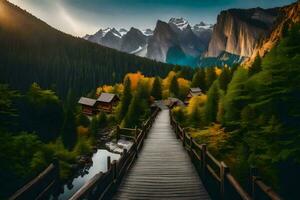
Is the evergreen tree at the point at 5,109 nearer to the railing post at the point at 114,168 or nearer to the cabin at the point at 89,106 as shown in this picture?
the railing post at the point at 114,168

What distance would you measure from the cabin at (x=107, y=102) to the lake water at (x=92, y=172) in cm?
3265

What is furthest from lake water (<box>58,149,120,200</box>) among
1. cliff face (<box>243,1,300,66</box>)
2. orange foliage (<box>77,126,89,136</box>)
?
cliff face (<box>243,1,300,66</box>)

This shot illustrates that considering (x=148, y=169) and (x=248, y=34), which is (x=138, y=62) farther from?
(x=148, y=169)

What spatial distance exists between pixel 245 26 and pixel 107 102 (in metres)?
108

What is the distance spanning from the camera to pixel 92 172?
37094 millimetres

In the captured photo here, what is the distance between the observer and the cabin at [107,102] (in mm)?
78250

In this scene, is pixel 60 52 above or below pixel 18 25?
below

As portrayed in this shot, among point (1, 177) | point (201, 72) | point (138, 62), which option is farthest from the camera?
point (138, 62)

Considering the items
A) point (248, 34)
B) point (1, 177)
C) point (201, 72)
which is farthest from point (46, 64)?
point (1, 177)

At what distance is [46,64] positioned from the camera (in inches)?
5561

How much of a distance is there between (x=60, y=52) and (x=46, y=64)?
2100cm

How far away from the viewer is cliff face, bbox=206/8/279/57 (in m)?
160

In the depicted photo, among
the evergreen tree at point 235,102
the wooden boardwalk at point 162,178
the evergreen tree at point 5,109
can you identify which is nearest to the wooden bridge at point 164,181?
the wooden boardwalk at point 162,178

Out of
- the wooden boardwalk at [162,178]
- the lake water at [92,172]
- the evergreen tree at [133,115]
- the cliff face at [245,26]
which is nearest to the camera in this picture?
the wooden boardwalk at [162,178]
